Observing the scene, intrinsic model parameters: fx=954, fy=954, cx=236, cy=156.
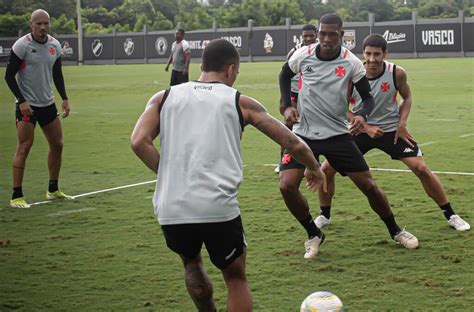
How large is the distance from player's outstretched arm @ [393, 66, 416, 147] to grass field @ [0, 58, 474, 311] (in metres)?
0.93

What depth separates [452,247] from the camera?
875cm

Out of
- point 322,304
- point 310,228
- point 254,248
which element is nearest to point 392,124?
point 310,228

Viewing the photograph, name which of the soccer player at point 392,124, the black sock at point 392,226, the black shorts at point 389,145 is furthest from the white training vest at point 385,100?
the black sock at point 392,226

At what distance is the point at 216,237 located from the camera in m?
5.74

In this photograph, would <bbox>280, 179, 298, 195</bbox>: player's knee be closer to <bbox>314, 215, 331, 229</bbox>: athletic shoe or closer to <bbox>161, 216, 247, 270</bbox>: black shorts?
<bbox>314, 215, 331, 229</bbox>: athletic shoe

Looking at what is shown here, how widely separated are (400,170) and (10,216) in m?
5.77

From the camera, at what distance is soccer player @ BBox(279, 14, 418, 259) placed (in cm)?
859

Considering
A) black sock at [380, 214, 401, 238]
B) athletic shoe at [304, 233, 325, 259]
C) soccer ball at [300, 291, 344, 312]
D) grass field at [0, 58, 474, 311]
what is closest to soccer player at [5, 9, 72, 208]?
grass field at [0, 58, 474, 311]

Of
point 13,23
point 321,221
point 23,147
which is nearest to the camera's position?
point 321,221

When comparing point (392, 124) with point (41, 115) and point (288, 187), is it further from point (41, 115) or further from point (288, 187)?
point (41, 115)

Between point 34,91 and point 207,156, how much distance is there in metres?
6.75

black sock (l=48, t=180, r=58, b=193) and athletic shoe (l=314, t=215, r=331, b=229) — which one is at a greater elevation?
black sock (l=48, t=180, r=58, b=193)

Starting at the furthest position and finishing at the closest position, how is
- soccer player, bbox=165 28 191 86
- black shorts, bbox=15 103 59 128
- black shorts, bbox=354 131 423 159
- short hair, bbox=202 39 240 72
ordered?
1. soccer player, bbox=165 28 191 86
2. black shorts, bbox=15 103 59 128
3. black shorts, bbox=354 131 423 159
4. short hair, bbox=202 39 240 72

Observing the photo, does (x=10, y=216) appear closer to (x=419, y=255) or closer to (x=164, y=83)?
(x=419, y=255)
